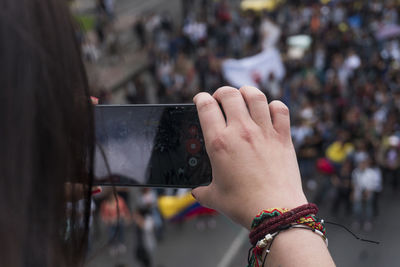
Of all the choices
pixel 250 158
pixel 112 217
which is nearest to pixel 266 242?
pixel 250 158

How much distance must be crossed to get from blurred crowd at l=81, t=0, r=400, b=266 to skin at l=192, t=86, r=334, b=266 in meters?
7.31

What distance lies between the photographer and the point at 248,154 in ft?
4.13

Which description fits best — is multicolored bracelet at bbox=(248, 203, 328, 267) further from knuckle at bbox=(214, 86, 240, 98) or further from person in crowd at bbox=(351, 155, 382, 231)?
person in crowd at bbox=(351, 155, 382, 231)

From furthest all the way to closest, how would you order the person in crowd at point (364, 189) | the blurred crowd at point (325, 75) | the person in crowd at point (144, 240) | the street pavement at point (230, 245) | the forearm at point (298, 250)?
the blurred crowd at point (325, 75) → the person in crowd at point (364, 189) → the street pavement at point (230, 245) → the person in crowd at point (144, 240) → the forearm at point (298, 250)

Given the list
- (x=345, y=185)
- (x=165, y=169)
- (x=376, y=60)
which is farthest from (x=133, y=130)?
(x=376, y=60)

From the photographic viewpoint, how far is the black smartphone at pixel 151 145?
5.39 ft

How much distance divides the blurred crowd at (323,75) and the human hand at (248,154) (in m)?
7.31

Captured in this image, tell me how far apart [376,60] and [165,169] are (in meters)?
11.7

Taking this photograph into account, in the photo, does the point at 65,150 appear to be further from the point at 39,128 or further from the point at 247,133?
the point at 247,133

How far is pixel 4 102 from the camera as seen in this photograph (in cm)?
78

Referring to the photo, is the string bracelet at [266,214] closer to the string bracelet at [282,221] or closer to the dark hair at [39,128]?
the string bracelet at [282,221]

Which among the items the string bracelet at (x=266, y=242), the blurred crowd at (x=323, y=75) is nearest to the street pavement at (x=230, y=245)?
the blurred crowd at (x=323, y=75)

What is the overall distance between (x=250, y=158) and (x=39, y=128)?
63 centimetres

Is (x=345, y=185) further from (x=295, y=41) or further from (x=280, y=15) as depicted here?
(x=280, y=15)
